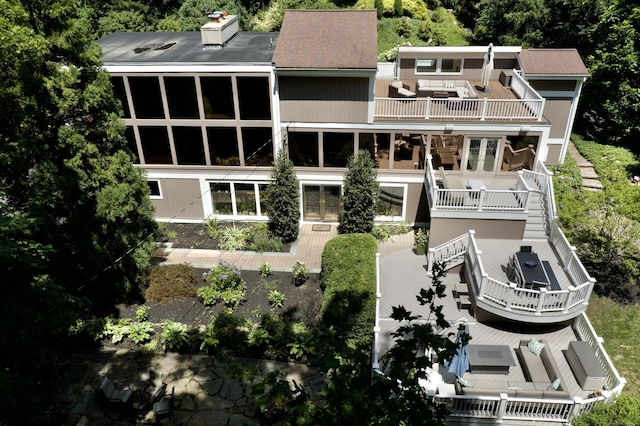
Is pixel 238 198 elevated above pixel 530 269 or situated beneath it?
situated beneath

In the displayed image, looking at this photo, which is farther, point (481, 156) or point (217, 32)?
point (217, 32)

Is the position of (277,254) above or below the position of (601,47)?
below

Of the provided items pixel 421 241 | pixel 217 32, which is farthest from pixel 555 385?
pixel 217 32

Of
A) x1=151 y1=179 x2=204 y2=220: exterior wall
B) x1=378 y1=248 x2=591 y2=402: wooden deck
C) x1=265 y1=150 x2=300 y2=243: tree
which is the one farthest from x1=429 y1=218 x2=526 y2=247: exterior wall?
x1=151 y1=179 x2=204 y2=220: exterior wall

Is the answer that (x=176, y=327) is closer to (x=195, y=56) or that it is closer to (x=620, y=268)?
(x=195, y=56)

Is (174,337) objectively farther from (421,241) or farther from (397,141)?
(397,141)

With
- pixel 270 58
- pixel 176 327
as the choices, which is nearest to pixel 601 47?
pixel 270 58

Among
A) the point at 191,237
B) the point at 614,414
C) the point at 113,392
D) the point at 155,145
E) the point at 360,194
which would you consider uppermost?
the point at 155,145
